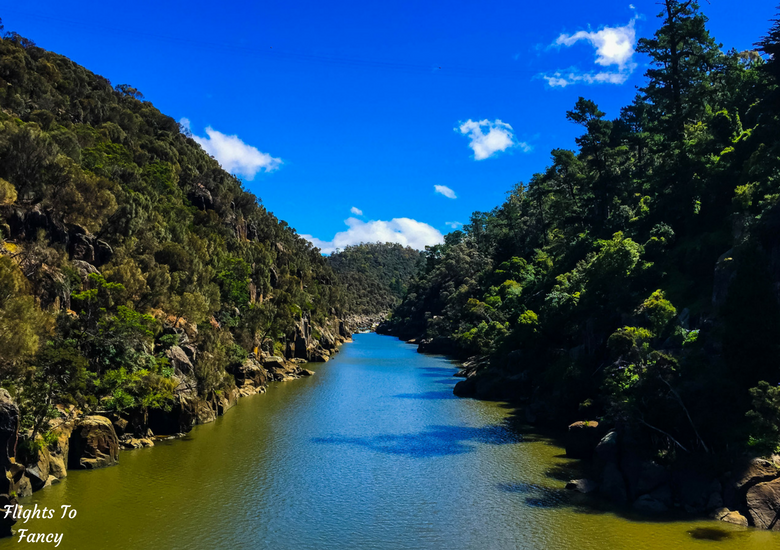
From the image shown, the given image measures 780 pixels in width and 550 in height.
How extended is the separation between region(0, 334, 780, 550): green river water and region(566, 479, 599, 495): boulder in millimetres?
700

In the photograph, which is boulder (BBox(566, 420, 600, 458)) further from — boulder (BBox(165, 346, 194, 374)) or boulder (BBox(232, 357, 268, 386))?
boulder (BBox(232, 357, 268, 386))

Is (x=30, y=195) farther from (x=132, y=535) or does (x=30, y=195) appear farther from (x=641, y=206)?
(x=641, y=206)

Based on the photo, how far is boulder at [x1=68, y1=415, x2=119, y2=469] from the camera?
98.2 feet

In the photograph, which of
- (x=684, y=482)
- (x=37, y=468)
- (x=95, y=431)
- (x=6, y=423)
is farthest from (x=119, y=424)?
(x=684, y=482)

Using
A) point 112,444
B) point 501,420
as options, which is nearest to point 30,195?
point 112,444

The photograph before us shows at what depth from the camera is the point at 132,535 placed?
72.4 ft

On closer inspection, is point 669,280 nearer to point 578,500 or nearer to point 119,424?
point 578,500

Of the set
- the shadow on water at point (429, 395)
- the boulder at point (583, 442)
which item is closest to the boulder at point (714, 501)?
the boulder at point (583, 442)

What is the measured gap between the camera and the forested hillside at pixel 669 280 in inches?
1071

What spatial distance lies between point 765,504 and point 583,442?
40.6ft

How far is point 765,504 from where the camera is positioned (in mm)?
22750

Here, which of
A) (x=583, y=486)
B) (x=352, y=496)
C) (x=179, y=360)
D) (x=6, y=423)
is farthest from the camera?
(x=179, y=360)

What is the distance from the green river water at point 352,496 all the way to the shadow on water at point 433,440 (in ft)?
0.47

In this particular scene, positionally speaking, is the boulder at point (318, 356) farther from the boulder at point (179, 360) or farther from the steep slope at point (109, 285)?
the boulder at point (179, 360)
